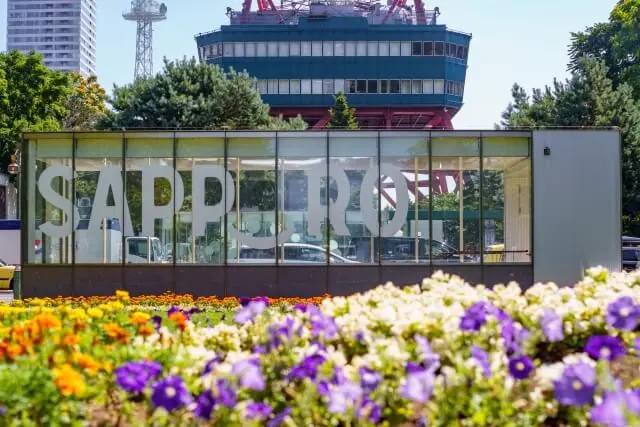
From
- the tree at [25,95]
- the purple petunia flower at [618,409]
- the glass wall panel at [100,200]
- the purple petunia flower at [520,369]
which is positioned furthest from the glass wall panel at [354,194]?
the tree at [25,95]

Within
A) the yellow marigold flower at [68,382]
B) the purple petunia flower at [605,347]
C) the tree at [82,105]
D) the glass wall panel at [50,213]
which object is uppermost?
the tree at [82,105]

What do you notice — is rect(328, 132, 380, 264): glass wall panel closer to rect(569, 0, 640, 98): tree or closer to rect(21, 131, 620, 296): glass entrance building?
rect(21, 131, 620, 296): glass entrance building

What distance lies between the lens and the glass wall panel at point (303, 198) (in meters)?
25.0

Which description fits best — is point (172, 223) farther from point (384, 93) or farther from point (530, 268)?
point (384, 93)

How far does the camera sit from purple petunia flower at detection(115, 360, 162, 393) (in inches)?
240

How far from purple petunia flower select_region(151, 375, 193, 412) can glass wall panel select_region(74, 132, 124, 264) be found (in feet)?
63.9

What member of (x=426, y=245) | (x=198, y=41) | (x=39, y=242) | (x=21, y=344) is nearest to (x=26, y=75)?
(x=198, y=41)

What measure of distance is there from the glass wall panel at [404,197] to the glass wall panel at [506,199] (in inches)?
64.0

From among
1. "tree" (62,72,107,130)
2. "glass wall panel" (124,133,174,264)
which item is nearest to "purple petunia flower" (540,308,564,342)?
"glass wall panel" (124,133,174,264)

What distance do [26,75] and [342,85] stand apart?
29418 millimetres

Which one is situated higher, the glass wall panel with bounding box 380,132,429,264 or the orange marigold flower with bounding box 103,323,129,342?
the glass wall panel with bounding box 380,132,429,264

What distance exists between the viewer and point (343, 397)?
563 centimetres

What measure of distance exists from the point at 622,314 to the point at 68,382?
3.78m

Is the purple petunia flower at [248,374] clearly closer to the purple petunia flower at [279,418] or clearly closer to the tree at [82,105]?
the purple petunia flower at [279,418]
